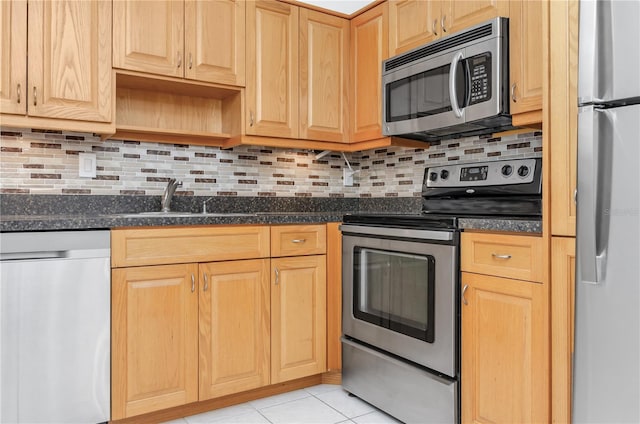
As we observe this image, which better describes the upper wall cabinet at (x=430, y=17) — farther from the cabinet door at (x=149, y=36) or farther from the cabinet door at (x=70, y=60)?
the cabinet door at (x=70, y=60)

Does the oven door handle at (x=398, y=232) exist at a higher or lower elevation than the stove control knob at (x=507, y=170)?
lower

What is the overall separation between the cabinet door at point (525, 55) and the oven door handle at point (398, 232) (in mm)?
613

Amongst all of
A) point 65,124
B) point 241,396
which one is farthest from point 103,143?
point 241,396

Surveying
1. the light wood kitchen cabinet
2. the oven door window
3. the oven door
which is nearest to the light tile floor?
the oven door

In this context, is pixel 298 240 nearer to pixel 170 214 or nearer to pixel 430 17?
pixel 170 214

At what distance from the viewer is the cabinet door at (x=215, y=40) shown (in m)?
2.43

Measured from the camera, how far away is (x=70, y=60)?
2.14m

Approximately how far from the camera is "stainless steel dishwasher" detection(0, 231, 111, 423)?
1.77m

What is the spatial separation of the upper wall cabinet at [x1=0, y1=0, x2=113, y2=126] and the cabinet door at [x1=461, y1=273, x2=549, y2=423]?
183 centimetres

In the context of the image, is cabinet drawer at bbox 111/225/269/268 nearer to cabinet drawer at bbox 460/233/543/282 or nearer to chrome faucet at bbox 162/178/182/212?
chrome faucet at bbox 162/178/182/212

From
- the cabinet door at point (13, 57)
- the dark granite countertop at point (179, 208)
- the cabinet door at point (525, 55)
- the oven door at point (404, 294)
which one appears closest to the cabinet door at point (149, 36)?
the cabinet door at point (13, 57)

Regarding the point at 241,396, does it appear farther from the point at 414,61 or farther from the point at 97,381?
the point at 414,61

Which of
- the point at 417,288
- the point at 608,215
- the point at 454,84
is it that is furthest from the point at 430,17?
the point at 608,215

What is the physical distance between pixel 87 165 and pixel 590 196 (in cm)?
223
